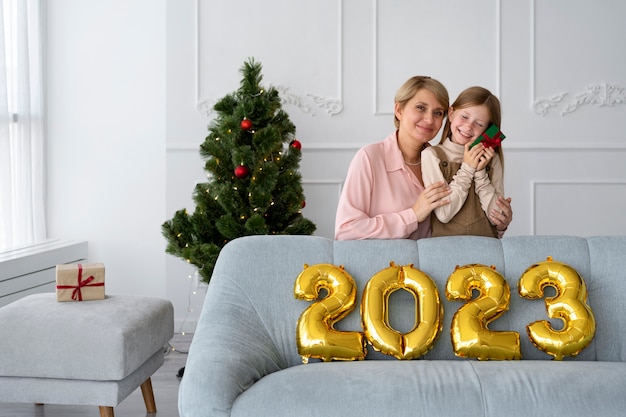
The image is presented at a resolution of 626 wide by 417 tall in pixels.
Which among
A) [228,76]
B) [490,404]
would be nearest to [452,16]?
[228,76]

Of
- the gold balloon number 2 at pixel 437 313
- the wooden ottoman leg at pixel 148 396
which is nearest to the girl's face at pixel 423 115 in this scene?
the gold balloon number 2 at pixel 437 313

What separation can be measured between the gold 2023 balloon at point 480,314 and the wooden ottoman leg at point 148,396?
134cm

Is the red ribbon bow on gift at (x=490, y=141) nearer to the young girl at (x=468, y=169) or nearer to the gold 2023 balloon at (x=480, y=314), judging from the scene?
the young girl at (x=468, y=169)

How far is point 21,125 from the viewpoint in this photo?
453cm

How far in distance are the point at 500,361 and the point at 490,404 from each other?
0.30 metres

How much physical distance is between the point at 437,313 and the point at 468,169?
0.55m

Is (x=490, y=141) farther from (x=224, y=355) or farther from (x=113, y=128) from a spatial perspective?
(x=113, y=128)

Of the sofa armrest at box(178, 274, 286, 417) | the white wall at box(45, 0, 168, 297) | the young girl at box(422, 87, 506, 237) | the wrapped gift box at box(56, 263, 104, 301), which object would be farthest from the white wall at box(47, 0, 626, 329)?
the sofa armrest at box(178, 274, 286, 417)

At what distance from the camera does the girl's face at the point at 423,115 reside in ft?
8.39

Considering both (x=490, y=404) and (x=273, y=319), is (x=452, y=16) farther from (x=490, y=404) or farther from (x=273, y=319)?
(x=490, y=404)

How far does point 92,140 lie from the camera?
16.0ft

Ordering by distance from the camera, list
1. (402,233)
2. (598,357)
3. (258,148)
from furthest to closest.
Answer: (258,148) → (402,233) → (598,357)

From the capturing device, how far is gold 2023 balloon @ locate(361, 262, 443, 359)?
7.16 feet

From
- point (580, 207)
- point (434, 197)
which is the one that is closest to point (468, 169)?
point (434, 197)
